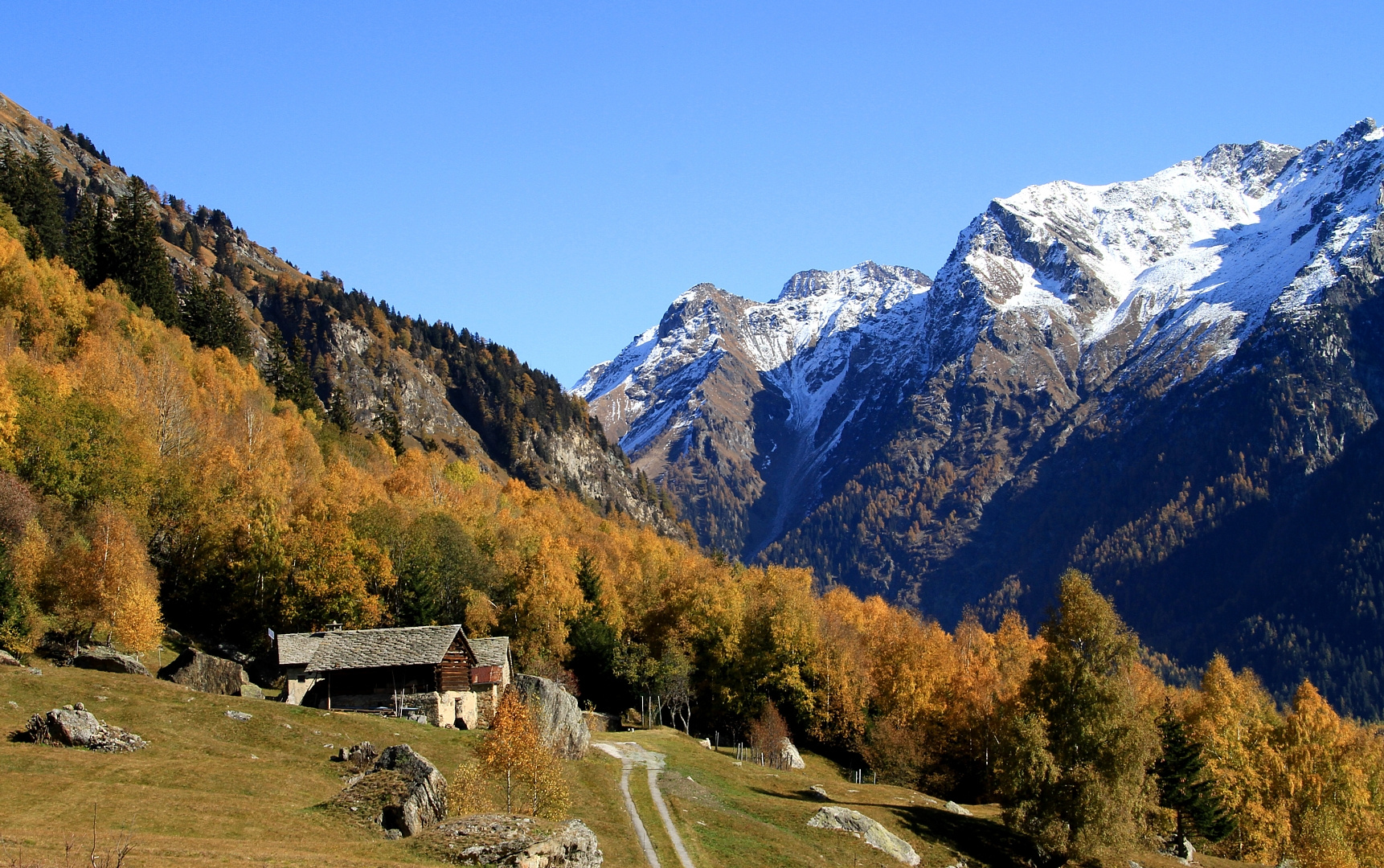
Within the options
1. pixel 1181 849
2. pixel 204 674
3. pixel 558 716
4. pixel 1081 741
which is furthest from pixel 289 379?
pixel 1181 849

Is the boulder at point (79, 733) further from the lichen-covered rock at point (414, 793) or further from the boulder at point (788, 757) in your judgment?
the boulder at point (788, 757)

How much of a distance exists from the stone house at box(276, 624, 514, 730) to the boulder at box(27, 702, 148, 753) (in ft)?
78.3

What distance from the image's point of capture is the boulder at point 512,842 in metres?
36.0

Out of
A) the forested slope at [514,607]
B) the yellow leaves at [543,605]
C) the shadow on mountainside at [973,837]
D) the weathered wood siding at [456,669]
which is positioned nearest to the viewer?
the forested slope at [514,607]

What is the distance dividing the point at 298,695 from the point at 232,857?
40017 mm

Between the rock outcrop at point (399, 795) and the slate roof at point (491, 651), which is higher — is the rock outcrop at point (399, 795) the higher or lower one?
the lower one

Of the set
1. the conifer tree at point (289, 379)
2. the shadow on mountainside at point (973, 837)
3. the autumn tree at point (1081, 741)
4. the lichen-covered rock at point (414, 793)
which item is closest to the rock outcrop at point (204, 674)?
the lichen-covered rock at point (414, 793)

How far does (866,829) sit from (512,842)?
1134 inches

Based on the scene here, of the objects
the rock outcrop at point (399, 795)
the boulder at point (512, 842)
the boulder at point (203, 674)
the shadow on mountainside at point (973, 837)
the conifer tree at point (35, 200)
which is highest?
the conifer tree at point (35, 200)

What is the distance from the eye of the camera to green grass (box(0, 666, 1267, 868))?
34406 mm

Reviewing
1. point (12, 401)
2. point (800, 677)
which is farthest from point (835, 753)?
point (12, 401)

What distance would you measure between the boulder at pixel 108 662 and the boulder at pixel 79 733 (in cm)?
1064

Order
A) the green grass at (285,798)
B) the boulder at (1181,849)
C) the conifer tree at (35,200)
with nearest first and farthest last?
the green grass at (285,798) < the boulder at (1181,849) < the conifer tree at (35,200)

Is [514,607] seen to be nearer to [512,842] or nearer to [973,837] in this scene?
[973,837]
